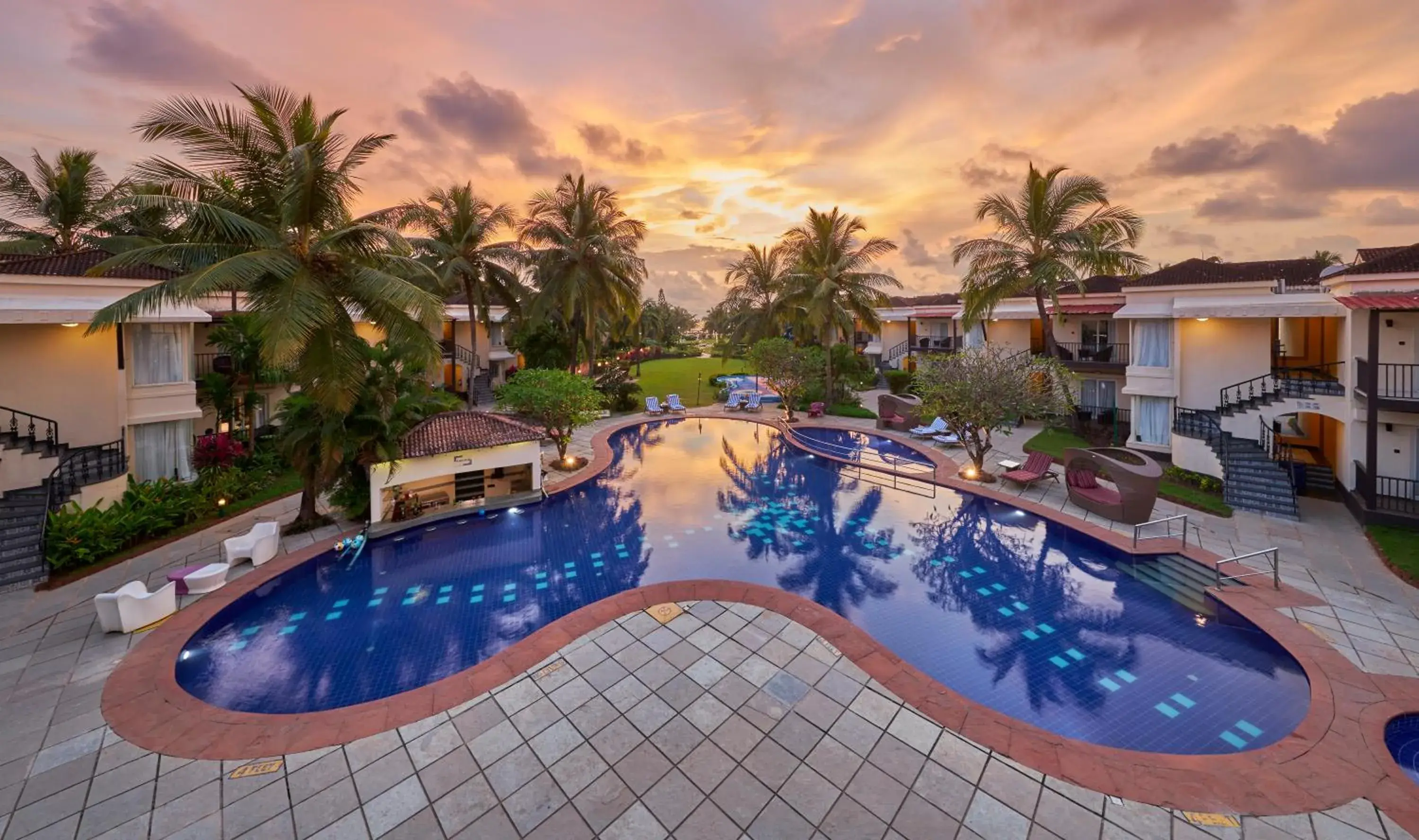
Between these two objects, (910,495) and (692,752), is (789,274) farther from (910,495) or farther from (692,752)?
(692,752)

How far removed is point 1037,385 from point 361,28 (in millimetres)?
24723

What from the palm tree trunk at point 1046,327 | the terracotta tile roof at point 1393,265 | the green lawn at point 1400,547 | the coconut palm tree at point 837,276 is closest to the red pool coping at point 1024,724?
the green lawn at point 1400,547

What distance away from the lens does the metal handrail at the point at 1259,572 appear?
35.5 feet

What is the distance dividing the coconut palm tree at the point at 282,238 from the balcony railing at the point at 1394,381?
23.2m

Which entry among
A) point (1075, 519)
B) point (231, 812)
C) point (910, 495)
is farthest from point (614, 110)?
point (231, 812)

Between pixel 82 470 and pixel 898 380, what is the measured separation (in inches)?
1465

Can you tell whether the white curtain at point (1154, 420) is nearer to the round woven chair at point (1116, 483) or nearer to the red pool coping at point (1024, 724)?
the round woven chair at point (1116, 483)

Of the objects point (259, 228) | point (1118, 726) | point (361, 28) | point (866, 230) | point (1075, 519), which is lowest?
point (1118, 726)

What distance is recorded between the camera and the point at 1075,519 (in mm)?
15211

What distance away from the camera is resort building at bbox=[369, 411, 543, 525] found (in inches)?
605

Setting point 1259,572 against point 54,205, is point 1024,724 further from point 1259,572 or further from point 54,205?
point 54,205

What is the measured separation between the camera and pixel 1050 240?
72.2 ft

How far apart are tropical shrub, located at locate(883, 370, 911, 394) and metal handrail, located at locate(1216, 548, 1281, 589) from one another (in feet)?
80.4

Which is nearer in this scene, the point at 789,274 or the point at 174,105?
the point at 174,105
